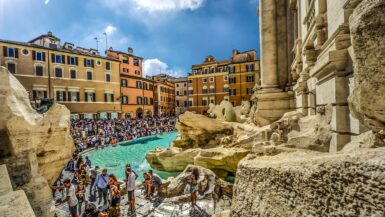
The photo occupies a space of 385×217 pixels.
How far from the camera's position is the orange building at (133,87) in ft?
121

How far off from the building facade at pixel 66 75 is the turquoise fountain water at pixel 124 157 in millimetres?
12389

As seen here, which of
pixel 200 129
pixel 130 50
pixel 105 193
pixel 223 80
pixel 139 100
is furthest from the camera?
pixel 223 80

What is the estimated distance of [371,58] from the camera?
3.95ft

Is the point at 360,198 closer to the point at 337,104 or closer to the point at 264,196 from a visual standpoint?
the point at 264,196

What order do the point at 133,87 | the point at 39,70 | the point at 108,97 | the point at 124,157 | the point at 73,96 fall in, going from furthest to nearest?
the point at 133,87 < the point at 108,97 < the point at 73,96 < the point at 39,70 < the point at 124,157

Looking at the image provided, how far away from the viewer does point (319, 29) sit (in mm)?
4324

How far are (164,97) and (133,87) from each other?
36.4ft

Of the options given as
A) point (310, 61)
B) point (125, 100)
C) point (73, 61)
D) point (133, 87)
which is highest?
point (73, 61)

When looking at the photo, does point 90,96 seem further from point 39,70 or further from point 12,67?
point 12,67

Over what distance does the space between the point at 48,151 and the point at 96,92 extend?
97.8 ft

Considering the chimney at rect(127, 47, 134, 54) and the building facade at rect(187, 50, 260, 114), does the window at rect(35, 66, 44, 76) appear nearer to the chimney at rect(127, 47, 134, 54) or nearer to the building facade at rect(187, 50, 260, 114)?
the chimney at rect(127, 47, 134, 54)

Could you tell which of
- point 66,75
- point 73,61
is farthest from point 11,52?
point 73,61

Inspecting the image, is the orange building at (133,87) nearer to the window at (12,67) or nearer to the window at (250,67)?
the window at (12,67)

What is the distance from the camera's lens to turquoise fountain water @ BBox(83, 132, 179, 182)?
13555 millimetres
